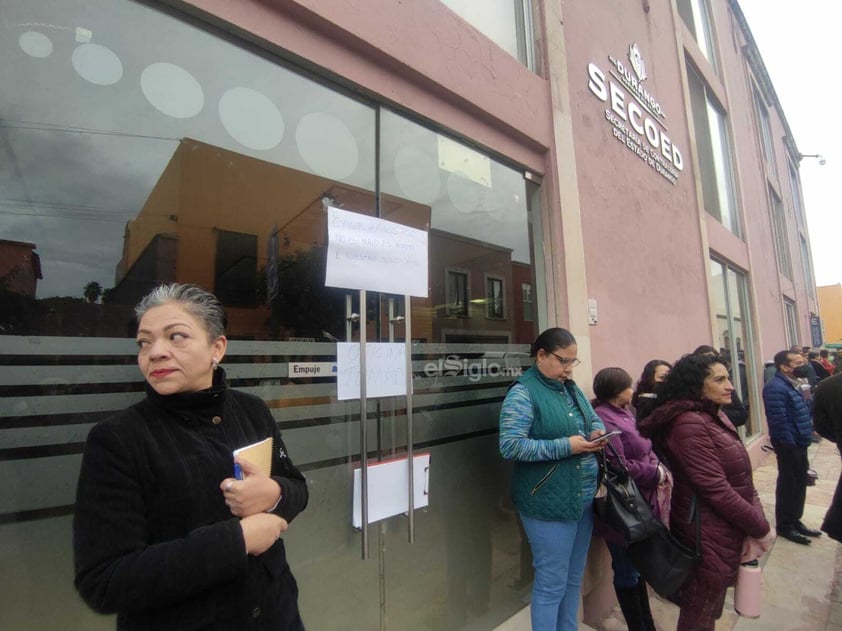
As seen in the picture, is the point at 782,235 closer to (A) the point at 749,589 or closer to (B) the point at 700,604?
(A) the point at 749,589

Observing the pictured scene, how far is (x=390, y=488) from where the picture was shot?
80.8 inches

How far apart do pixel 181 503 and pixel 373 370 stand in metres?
1.10

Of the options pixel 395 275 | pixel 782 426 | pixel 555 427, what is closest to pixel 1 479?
pixel 395 275

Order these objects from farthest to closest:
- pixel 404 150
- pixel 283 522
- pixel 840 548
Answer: pixel 840 548
pixel 404 150
pixel 283 522

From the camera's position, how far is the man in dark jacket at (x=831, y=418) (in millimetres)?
2795

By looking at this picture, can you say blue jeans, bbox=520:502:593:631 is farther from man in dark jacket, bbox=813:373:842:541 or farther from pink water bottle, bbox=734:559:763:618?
man in dark jacket, bbox=813:373:842:541

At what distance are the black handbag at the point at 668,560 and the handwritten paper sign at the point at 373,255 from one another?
178 cm

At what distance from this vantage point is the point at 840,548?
13.4ft

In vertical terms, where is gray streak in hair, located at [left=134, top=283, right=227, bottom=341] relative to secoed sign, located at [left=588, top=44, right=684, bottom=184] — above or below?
below

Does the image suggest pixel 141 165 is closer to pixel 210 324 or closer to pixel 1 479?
pixel 210 324

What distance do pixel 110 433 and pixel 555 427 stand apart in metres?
1.91

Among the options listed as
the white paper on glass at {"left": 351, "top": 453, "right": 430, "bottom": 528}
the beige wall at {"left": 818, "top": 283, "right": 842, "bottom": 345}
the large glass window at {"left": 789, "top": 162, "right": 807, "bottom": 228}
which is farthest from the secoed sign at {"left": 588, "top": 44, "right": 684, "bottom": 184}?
the beige wall at {"left": 818, "top": 283, "right": 842, "bottom": 345}

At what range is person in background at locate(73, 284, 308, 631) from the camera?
0.94 m

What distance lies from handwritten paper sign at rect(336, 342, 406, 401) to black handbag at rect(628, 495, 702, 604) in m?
1.54
